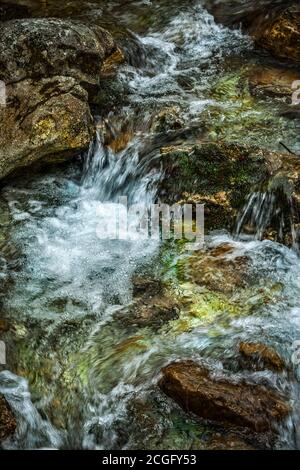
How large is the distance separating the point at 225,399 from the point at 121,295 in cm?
183

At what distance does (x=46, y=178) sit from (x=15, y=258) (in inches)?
62.9

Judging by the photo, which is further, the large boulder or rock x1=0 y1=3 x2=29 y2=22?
rock x1=0 y1=3 x2=29 y2=22

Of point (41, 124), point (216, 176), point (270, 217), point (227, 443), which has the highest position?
point (41, 124)

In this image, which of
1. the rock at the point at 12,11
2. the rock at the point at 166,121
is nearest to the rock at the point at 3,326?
the rock at the point at 166,121

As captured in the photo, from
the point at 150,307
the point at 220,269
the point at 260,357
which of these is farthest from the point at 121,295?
the point at 260,357

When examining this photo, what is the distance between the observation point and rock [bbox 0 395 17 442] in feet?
14.5

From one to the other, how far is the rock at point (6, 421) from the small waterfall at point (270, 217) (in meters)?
3.25

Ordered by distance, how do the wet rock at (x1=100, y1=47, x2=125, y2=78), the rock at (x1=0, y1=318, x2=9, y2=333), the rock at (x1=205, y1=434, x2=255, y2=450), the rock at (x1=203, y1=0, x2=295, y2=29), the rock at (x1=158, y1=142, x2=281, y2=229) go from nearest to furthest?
the rock at (x1=205, y1=434, x2=255, y2=450) < the rock at (x1=0, y1=318, x2=9, y2=333) < the rock at (x1=158, y1=142, x2=281, y2=229) < the wet rock at (x1=100, y1=47, x2=125, y2=78) < the rock at (x1=203, y1=0, x2=295, y2=29)

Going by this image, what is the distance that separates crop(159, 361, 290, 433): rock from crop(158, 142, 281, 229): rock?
7.76 feet

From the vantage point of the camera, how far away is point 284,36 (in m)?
9.03

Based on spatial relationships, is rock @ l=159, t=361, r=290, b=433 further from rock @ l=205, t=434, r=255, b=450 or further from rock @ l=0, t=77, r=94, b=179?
rock @ l=0, t=77, r=94, b=179

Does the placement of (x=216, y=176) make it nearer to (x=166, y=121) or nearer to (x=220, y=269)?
(x=220, y=269)

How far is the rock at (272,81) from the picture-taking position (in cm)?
840

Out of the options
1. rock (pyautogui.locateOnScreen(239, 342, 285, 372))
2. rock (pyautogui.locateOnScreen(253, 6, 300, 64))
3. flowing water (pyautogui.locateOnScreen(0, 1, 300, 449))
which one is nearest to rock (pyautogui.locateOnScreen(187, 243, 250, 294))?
flowing water (pyautogui.locateOnScreen(0, 1, 300, 449))
